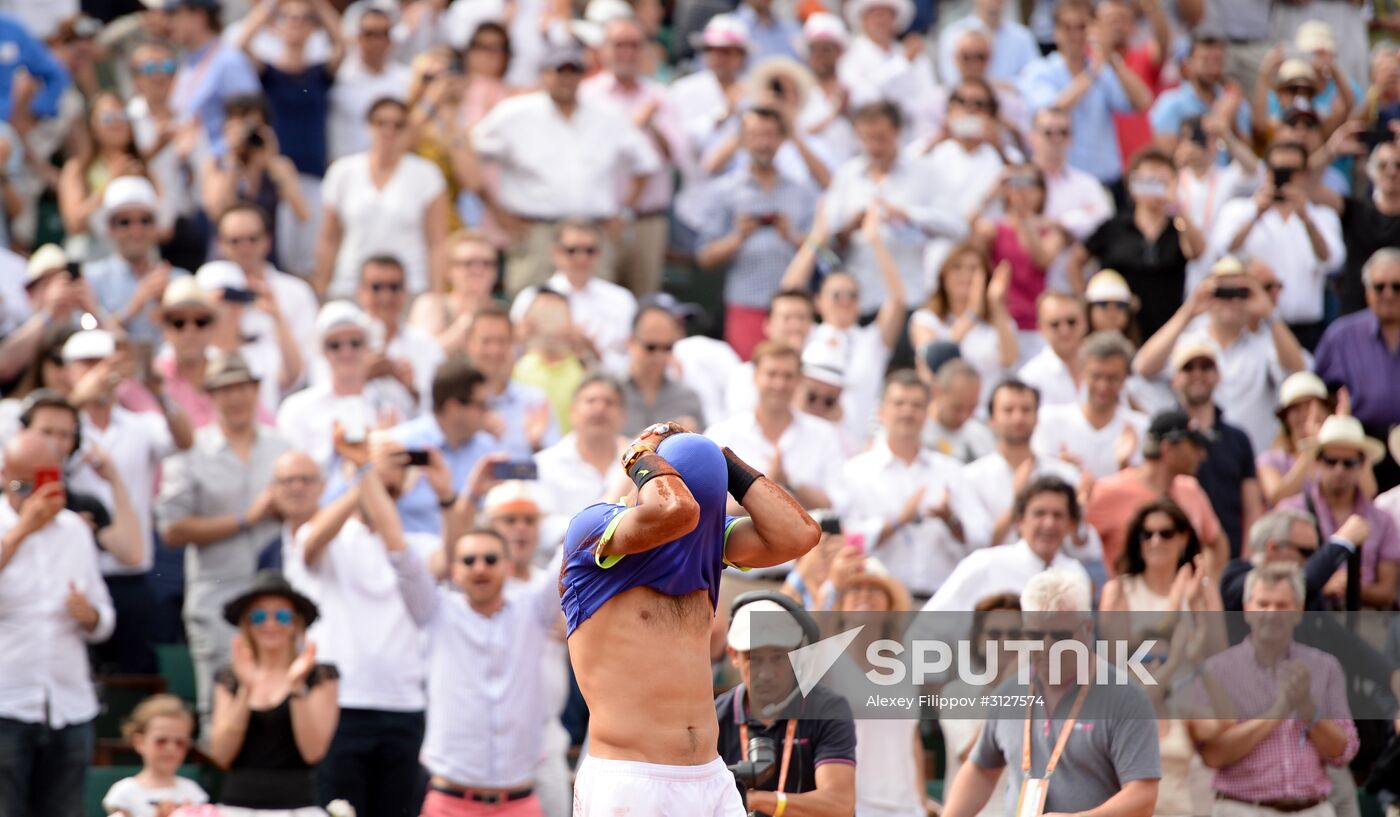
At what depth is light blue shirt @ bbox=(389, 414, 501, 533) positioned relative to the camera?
10.1m

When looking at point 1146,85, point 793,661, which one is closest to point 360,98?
point 1146,85

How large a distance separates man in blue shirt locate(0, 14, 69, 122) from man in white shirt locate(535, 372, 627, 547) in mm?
5160

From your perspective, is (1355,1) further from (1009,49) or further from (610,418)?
(610,418)

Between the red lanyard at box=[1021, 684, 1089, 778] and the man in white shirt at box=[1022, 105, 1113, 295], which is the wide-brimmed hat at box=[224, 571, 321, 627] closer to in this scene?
the red lanyard at box=[1021, 684, 1089, 778]

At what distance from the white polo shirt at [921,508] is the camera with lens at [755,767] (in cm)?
305

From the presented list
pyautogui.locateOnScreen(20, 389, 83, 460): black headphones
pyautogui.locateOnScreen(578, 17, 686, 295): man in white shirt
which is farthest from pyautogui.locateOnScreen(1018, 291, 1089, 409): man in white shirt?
pyautogui.locateOnScreen(20, 389, 83, 460): black headphones

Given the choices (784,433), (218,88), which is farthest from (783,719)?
(218,88)

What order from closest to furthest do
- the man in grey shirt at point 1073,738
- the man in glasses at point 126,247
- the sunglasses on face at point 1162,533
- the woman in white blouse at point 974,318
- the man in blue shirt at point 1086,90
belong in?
the man in grey shirt at point 1073,738, the sunglasses on face at point 1162,533, the man in glasses at point 126,247, the woman in white blouse at point 974,318, the man in blue shirt at point 1086,90

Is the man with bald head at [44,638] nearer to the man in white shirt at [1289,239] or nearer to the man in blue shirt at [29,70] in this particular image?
the man in blue shirt at [29,70]

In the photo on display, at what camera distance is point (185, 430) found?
10.6 metres

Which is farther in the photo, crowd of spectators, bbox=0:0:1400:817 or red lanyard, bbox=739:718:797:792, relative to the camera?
crowd of spectators, bbox=0:0:1400:817

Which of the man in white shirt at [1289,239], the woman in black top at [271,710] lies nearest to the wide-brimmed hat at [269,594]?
the woman in black top at [271,710]

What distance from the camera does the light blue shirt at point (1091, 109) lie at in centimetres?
1474

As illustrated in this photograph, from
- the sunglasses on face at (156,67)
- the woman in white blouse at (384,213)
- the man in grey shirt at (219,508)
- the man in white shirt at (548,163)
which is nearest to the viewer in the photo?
the man in grey shirt at (219,508)
